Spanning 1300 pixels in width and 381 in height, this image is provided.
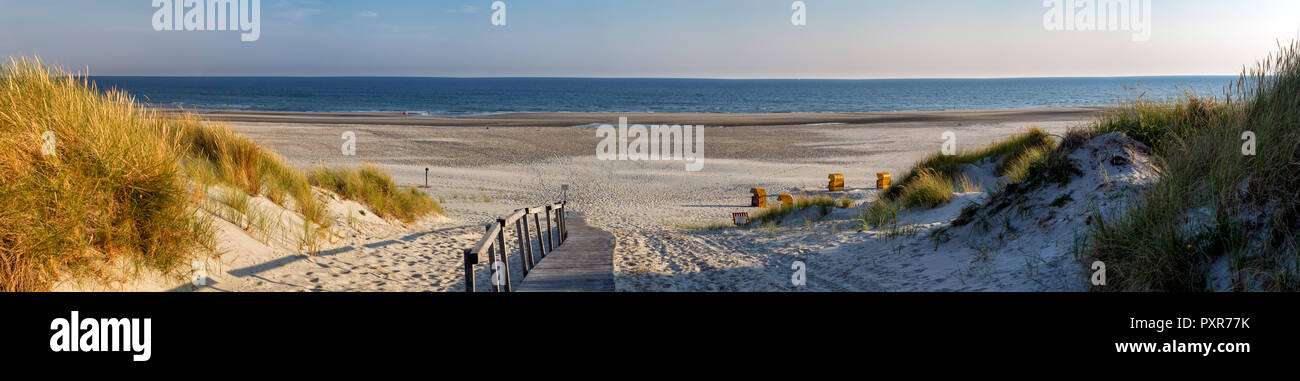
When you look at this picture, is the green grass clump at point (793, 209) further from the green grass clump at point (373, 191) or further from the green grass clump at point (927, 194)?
the green grass clump at point (373, 191)

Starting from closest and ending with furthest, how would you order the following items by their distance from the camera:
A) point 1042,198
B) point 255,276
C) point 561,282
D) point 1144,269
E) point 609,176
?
point 1144,269 < point 255,276 < point 561,282 < point 1042,198 < point 609,176

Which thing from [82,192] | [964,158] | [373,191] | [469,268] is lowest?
[469,268]

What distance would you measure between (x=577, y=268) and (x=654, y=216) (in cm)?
833

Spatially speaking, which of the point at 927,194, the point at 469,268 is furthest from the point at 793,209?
the point at 469,268

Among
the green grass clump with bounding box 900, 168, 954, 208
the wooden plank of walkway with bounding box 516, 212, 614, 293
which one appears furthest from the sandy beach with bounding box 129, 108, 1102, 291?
the green grass clump with bounding box 900, 168, 954, 208

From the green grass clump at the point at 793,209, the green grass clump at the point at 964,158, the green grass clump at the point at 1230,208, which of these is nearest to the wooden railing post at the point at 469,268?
the green grass clump at the point at 1230,208

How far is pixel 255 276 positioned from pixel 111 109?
2.02 m

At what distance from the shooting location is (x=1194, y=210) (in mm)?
5000

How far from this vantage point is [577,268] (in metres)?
8.34

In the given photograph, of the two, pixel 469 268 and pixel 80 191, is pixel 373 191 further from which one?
pixel 469 268

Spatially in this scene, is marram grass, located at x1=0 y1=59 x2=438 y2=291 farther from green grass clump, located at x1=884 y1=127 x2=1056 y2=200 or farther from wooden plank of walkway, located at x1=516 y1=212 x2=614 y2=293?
green grass clump, located at x1=884 y1=127 x2=1056 y2=200
